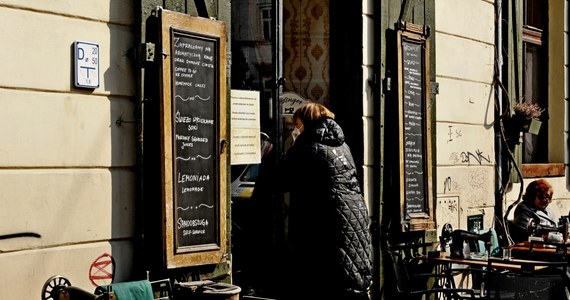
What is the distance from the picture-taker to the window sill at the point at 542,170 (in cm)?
1023

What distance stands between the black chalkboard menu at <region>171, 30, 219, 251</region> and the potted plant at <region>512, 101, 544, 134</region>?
454 cm

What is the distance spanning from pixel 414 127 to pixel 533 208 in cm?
188

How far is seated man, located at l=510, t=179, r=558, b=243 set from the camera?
917 centimetres

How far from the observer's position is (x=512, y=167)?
9672 mm

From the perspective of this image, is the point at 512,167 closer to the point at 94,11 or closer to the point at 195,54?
the point at 195,54

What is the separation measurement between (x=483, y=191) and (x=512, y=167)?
62 cm

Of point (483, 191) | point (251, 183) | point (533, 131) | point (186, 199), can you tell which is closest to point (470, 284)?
point (483, 191)

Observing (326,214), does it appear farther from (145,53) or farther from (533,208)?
(533,208)

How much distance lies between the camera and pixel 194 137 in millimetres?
5805

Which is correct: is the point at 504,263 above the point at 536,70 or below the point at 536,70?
below

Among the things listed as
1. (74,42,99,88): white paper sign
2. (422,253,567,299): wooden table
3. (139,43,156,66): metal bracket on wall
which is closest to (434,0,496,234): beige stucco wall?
(422,253,567,299): wooden table

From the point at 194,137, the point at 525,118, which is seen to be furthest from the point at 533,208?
the point at 194,137

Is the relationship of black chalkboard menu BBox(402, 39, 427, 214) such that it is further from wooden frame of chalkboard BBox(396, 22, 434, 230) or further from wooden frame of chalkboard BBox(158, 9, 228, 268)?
wooden frame of chalkboard BBox(158, 9, 228, 268)

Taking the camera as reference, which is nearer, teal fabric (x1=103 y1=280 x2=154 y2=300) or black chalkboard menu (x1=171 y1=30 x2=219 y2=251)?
teal fabric (x1=103 y1=280 x2=154 y2=300)
